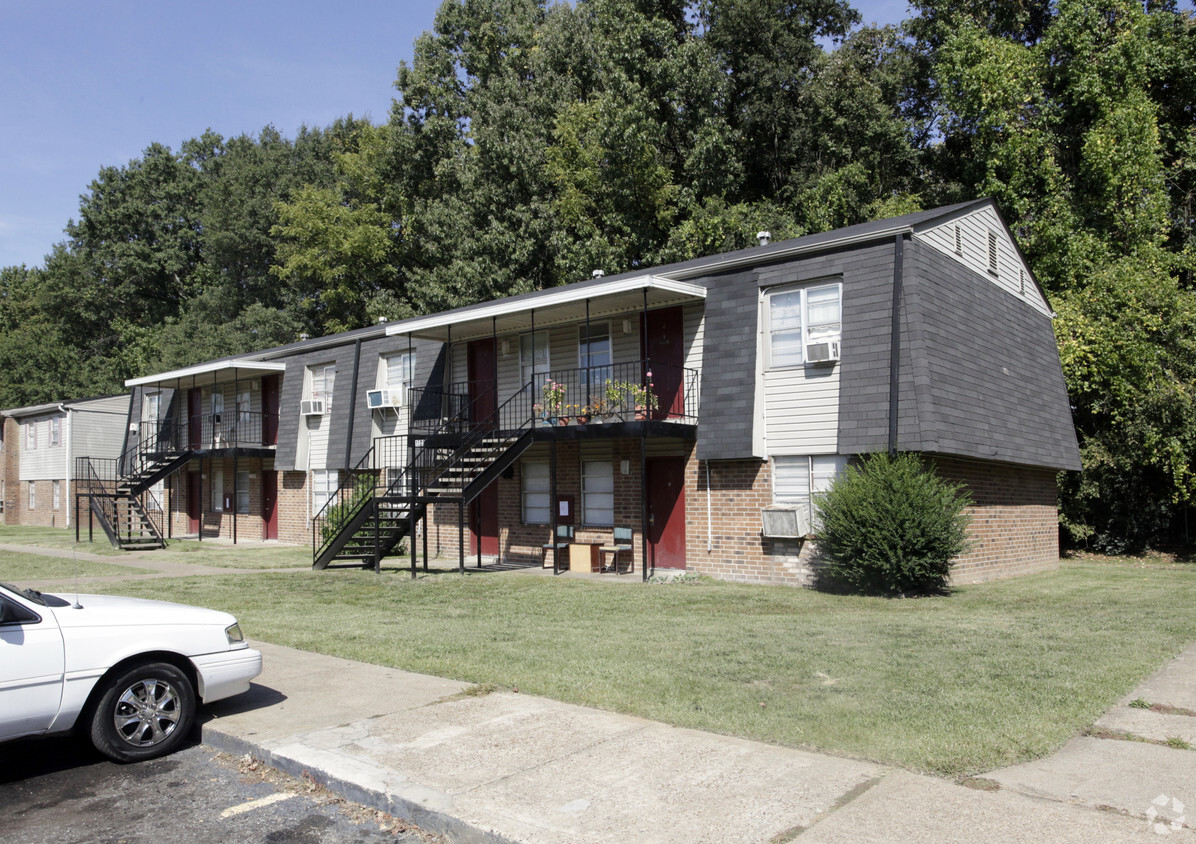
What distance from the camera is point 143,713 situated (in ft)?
20.2

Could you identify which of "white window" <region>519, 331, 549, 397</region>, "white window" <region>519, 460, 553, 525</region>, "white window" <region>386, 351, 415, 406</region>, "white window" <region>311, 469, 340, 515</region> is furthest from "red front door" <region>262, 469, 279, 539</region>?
"white window" <region>519, 331, 549, 397</region>

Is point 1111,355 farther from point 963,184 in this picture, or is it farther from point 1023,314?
point 963,184

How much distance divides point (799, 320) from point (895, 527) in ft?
13.2

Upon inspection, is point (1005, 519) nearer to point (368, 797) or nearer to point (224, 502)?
point (368, 797)

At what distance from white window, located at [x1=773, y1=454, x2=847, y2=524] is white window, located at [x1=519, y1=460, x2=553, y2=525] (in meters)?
5.87

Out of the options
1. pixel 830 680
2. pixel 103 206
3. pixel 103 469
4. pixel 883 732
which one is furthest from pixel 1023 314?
pixel 103 206

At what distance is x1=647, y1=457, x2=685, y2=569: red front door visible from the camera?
17.0m

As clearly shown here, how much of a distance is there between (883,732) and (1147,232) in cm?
2367

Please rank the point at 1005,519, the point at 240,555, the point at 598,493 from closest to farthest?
the point at 1005,519 < the point at 598,493 < the point at 240,555

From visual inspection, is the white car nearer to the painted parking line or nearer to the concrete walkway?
the concrete walkway

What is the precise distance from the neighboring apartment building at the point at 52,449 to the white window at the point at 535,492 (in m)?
25.9

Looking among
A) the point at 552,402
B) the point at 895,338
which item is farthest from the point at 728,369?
the point at 552,402

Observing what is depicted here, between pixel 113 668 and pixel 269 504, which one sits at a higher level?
pixel 113 668

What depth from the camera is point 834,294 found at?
593 inches
